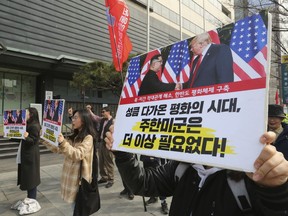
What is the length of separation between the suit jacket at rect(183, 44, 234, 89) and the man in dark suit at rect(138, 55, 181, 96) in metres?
0.24

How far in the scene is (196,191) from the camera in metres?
1.64

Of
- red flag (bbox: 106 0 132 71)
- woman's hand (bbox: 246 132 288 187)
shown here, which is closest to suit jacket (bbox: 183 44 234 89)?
woman's hand (bbox: 246 132 288 187)

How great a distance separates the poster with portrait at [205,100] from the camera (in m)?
1.24

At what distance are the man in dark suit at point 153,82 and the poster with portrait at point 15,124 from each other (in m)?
3.55

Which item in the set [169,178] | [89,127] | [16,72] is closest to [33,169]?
[89,127]

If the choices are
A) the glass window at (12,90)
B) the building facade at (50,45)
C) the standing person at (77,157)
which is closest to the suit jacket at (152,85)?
the standing person at (77,157)

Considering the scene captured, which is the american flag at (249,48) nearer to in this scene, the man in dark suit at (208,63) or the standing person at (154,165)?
the man in dark suit at (208,63)

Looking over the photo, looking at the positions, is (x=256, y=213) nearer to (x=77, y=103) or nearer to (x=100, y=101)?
(x=77, y=103)

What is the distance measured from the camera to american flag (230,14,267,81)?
1282mm

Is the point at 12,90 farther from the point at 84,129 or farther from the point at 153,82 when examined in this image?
the point at 153,82

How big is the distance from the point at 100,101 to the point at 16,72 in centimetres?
652

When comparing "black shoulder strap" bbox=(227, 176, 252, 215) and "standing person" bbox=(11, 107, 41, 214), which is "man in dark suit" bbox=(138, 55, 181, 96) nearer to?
→ "black shoulder strap" bbox=(227, 176, 252, 215)

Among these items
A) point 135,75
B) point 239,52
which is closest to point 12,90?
point 135,75

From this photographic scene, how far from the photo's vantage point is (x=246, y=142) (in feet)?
3.93
